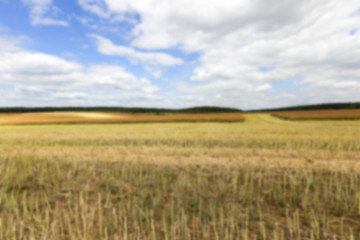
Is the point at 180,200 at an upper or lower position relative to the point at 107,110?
lower

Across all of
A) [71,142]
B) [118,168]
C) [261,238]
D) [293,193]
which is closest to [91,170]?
[118,168]

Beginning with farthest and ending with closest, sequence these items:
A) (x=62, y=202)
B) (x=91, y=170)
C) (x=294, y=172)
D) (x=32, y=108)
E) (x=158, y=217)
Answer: (x=32, y=108) → (x=91, y=170) → (x=294, y=172) → (x=62, y=202) → (x=158, y=217)

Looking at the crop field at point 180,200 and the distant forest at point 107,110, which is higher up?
the distant forest at point 107,110

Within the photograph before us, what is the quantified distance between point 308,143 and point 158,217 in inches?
484

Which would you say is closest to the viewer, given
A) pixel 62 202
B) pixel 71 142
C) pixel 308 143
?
pixel 62 202

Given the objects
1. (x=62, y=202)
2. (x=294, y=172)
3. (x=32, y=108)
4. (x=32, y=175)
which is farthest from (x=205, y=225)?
(x=32, y=108)

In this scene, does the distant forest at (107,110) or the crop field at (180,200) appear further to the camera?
the distant forest at (107,110)

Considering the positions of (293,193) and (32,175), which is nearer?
(293,193)

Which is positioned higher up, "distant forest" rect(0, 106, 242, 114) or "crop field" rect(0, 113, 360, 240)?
"distant forest" rect(0, 106, 242, 114)

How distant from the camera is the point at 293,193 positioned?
5.43 m

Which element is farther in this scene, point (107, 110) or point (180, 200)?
point (107, 110)

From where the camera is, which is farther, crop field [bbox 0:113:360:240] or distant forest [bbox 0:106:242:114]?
distant forest [bbox 0:106:242:114]

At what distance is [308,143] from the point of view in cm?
1316

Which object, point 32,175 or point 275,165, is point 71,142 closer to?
point 32,175
